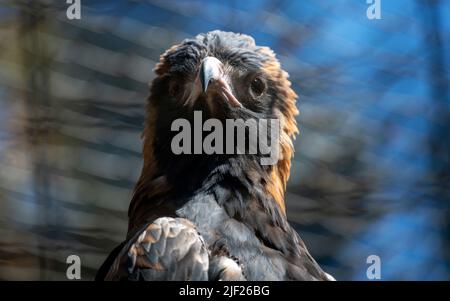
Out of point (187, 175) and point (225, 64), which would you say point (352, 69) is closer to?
point (225, 64)

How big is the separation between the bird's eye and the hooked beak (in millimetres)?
118

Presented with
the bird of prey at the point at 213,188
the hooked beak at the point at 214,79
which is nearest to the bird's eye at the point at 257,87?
the bird of prey at the point at 213,188

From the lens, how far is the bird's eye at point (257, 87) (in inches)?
97.5

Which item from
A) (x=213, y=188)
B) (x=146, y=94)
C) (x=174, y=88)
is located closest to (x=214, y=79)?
(x=174, y=88)

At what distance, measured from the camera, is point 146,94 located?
3.03 m

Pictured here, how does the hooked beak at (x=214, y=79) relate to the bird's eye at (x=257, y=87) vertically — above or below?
below

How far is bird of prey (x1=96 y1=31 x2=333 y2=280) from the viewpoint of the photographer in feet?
6.93

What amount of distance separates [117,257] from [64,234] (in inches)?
35.4

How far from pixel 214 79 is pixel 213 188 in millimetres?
395

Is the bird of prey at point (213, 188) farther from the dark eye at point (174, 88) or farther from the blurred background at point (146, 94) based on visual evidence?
the blurred background at point (146, 94)

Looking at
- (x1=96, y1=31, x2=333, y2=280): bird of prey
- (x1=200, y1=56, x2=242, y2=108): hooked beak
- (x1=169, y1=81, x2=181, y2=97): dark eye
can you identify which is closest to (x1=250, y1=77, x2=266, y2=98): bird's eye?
(x1=96, y1=31, x2=333, y2=280): bird of prey

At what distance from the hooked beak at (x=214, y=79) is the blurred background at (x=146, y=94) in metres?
0.71

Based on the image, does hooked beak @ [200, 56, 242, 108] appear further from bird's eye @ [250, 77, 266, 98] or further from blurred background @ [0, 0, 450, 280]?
blurred background @ [0, 0, 450, 280]

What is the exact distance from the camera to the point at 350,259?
3045mm
